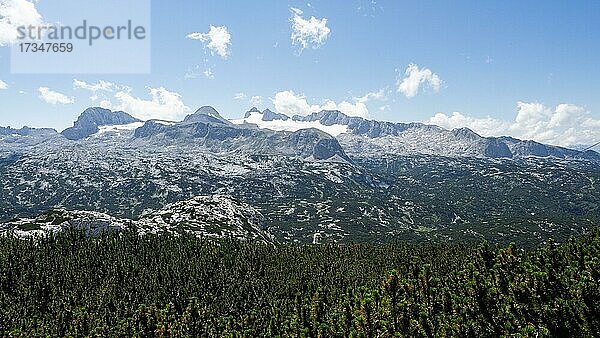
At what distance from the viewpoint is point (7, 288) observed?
5177 inches

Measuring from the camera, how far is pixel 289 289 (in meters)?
131

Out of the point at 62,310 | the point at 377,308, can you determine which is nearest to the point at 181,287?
the point at 62,310

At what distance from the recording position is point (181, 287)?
136 metres

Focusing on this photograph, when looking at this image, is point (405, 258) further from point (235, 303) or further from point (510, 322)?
point (510, 322)

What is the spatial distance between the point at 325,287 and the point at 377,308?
83.9m

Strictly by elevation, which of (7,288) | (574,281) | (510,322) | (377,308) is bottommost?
(7,288)

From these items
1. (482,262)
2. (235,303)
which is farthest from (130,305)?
(482,262)

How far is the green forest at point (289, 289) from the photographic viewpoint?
1468 inches

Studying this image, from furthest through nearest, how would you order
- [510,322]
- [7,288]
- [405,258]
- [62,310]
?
[405,258] → [7,288] → [62,310] → [510,322]

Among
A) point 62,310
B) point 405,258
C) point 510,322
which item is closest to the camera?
point 510,322

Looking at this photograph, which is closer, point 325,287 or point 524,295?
point 524,295

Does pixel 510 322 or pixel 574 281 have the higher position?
pixel 574 281

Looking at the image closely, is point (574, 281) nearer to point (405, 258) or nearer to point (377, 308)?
point (377, 308)

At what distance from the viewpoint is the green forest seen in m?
37.3
